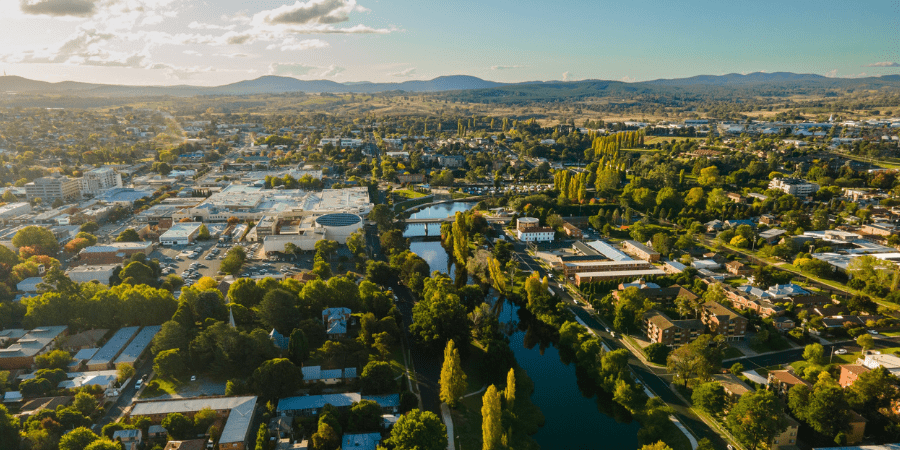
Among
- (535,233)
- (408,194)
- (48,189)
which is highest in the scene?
(48,189)

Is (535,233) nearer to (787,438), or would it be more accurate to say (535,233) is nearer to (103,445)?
(787,438)

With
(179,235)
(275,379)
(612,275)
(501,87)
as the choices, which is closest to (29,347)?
(275,379)

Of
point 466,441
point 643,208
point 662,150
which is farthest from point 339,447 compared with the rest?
point 662,150

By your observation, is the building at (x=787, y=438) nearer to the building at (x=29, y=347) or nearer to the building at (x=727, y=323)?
the building at (x=727, y=323)

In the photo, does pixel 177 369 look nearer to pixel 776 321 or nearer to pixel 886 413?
pixel 886 413

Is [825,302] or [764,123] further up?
[764,123]

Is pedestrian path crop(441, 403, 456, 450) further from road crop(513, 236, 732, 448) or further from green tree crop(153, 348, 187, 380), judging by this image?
green tree crop(153, 348, 187, 380)

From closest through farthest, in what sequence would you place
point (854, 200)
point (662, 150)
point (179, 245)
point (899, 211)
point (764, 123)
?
1. point (179, 245)
2. point (899, 211)
3. point (854, 200)
4. point (662, 150)
5. point (764, 123)
